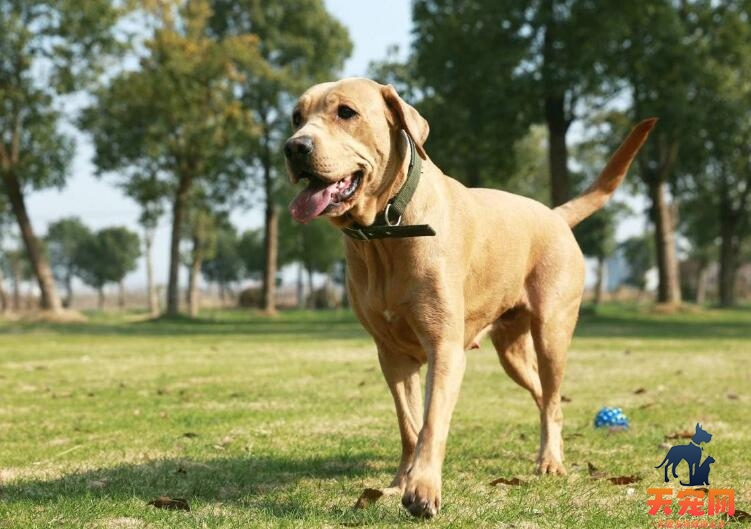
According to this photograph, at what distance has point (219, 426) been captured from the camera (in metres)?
6.54

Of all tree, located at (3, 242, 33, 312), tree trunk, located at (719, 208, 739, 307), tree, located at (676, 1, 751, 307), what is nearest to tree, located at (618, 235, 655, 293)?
tree trunk, located at (719, 208, 739, 307)

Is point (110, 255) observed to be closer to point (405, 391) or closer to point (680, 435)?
point (680, 435)

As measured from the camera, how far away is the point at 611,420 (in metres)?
6.45

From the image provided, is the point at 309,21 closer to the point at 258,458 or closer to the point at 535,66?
the point at 535,66

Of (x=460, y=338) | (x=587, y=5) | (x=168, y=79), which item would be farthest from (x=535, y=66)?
(x=460, y=338)

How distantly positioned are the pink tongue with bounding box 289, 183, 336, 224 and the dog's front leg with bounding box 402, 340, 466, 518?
0.85 metres

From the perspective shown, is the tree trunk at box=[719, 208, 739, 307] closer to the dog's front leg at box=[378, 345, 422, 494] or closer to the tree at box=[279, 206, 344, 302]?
the tree at box=[279, 206, 344, 302]

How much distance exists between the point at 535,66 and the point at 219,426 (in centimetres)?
2259

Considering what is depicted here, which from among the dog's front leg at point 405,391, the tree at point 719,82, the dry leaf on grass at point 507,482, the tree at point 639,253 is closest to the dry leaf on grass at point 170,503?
the dog's front leg at point 405,391

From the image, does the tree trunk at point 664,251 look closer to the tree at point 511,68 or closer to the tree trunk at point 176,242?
the tree at point 511,68

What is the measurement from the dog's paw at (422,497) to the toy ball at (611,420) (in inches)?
126

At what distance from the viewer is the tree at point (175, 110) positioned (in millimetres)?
30812

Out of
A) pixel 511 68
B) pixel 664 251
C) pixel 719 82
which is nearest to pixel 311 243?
pixel 664 251

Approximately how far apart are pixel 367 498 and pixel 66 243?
107564mm
